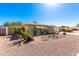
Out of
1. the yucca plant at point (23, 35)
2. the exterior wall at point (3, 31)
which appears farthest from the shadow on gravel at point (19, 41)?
the exterior wall at point (3, 31)

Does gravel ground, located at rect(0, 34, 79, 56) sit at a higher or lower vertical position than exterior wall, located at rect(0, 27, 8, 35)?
lower

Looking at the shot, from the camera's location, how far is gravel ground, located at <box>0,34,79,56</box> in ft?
18.1

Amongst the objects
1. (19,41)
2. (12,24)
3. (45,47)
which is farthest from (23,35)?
(45,47)

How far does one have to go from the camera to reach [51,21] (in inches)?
219

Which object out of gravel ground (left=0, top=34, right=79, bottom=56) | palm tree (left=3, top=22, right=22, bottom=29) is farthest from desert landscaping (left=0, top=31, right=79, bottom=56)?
palm tree (left=3, top=22, right=22, bottom=29)

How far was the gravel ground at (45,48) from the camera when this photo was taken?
218 inches

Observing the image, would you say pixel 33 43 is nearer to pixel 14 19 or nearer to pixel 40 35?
pixel 40 35

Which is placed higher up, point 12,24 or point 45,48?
point 12,24

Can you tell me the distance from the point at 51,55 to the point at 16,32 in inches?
34.4

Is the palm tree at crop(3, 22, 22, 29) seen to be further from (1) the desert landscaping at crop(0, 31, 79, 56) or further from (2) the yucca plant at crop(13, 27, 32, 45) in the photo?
(1) the desert landscaping at crop(0, 31, 79, 56)

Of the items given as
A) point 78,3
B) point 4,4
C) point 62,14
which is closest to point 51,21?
point 62,14

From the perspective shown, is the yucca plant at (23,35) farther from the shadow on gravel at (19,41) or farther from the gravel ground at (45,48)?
the gravel ground at (45,48)

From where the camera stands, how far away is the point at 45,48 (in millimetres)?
5594

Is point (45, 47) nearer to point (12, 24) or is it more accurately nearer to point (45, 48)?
point (45, 48)
